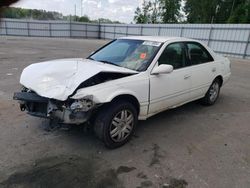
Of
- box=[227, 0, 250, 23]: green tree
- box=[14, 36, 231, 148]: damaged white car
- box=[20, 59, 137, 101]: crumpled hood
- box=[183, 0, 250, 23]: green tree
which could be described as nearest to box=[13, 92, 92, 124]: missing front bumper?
box=[14, 36, 231, 148]: damaged white car

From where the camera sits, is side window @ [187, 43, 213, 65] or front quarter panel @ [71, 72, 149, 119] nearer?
front quarter panel @ [71, 72, 149, 119]

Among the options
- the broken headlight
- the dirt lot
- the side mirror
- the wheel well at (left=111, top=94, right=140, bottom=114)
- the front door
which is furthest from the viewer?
the front door

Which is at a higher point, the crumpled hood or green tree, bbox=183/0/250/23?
green tree, bbox=183/0/250/23

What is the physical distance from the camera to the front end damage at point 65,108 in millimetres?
2814

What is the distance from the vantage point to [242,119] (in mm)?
4520

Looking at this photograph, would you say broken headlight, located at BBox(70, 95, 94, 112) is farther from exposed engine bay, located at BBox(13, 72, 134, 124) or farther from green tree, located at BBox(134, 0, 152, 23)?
green tree, located at BBox(134, 0, 152, 23)

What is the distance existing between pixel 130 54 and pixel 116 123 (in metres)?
1.37

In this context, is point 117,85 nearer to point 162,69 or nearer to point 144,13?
point 162,69

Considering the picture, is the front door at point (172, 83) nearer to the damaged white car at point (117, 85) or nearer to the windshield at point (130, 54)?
the damaged white car at point (117, 85)

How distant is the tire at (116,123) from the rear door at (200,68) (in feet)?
5.55

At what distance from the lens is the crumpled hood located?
9.41 feet

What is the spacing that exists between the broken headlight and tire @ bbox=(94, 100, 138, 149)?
0.84ft

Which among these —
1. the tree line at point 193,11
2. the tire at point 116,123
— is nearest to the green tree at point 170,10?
the tree line at point 193,11

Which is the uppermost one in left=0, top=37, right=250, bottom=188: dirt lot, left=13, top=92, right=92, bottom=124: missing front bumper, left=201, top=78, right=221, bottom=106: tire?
left=13, top=92, right=92, bottom=124: missing front bumper
